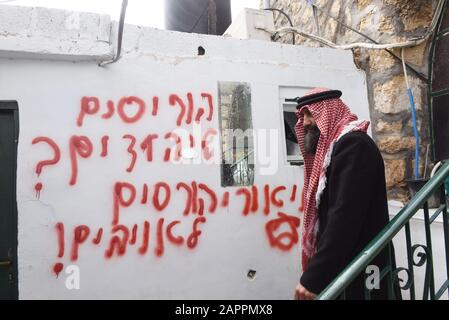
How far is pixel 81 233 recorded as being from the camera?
287cm

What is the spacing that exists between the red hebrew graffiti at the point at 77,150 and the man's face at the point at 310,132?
1793mm

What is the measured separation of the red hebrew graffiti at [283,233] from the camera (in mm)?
3377

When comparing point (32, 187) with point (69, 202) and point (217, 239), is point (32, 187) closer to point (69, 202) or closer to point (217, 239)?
point (69, 202)

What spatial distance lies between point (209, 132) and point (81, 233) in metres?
1.40

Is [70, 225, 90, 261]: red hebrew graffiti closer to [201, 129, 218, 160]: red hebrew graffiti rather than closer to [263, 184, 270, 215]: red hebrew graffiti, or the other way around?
[201, 129, 218, 160]: red hebrew graffiti

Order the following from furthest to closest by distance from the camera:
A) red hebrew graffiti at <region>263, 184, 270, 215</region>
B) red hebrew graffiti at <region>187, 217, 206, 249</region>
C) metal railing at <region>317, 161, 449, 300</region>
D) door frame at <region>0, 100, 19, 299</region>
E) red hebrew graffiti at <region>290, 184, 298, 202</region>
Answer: red hebrew graffiti at <region>290, 184, 298, 202</region> → red hebrew graffiti at <region>263, 184, 270, 215</region> → red hebrew graffiti at <region>187, 217, 206, 249</region> → door frame at <region>0, 100, 19, 299</region> → metal railing at <region>317, 161, 449, 300</region>

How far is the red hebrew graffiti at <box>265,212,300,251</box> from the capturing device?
338 cm

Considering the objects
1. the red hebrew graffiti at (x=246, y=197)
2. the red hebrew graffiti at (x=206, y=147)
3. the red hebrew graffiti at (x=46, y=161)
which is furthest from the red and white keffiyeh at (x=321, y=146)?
the red hebrew graffiti at (x=46, y=161)

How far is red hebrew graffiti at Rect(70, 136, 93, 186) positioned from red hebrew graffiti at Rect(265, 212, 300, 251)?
174cm

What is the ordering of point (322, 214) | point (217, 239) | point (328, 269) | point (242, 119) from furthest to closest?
point (242, 119) → point (217, 239) → point (322, 214) → point (328, 269)

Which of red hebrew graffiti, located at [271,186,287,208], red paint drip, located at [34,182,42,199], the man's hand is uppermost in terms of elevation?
red paint drip, located at [34,182,42,199]

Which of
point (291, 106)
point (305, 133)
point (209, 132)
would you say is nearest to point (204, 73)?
point (209, 132)

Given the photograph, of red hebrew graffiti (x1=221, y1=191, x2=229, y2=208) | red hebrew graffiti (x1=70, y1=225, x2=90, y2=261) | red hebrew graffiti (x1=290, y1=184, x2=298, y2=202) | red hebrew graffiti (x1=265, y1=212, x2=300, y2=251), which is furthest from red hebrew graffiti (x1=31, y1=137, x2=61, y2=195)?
red hebrew graffiti (x1=290, y1=184, x2=298, y2=202)

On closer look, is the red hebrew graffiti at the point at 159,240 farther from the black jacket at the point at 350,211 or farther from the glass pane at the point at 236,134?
the black jacket at the point at 350,211
